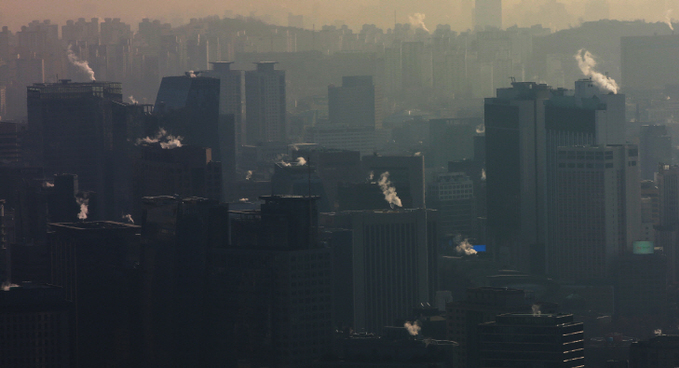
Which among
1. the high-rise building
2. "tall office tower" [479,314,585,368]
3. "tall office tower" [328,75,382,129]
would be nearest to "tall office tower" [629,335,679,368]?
"tall office tower" [479,314,585,368]

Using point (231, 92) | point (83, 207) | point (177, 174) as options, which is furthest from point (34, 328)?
point (231, 92)

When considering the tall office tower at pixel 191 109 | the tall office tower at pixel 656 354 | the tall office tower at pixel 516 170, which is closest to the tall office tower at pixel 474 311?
the tall office tower at pixel 656 354

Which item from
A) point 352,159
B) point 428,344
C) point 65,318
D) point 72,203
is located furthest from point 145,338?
point 352,159

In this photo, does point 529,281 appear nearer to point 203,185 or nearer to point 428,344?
point 203,185

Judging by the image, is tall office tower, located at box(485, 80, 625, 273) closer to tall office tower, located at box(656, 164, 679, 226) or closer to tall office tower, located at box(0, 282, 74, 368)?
tall office tower, located at box(656, 164, 679, 226)

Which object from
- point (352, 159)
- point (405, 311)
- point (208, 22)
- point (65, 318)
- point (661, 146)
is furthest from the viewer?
point (208, 22)

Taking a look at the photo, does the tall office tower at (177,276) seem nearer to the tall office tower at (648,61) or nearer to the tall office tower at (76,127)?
the tall office tower at (76,127)
